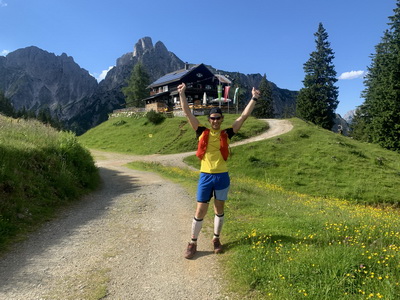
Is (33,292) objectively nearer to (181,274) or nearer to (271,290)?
(181,274)

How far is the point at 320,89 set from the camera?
54.9m

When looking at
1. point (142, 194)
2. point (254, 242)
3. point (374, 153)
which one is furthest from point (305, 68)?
point (254, 242)

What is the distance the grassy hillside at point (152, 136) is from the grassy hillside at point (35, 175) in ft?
69.8

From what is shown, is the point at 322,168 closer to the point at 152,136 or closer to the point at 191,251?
the point at 191,251

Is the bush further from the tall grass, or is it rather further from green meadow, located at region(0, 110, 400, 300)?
the tall grass

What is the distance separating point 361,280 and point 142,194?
29.3 ft

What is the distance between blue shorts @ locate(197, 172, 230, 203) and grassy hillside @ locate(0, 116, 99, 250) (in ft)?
14.3

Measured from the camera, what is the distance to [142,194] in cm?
1134

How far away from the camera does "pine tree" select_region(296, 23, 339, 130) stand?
53.1 m

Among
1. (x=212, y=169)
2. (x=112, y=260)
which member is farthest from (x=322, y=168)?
(x=112, y=260)

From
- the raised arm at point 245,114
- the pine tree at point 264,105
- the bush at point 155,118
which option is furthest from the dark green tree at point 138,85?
the raised arm at point 245,114

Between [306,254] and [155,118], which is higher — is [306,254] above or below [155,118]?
below

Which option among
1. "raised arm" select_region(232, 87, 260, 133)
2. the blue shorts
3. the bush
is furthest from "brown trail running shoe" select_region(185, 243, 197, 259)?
the bush

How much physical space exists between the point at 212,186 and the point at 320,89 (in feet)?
187
